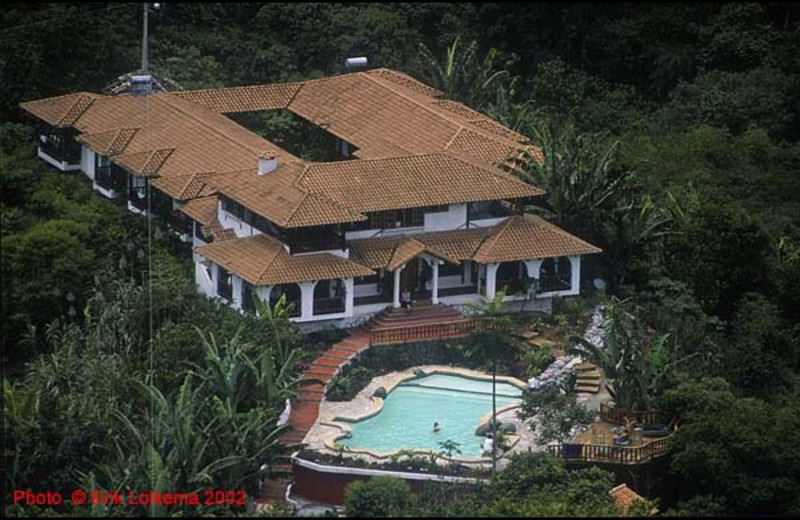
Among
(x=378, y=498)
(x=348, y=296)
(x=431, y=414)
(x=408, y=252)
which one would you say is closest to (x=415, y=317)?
(x=408, y=252)

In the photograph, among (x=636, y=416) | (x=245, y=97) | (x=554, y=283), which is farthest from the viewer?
(x=245, y=97)

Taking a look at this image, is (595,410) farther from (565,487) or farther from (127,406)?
(127,406)

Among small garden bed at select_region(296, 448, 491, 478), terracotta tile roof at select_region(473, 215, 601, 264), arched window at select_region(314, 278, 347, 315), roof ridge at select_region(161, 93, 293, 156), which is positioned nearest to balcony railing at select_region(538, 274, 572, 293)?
terracotta tile roof at select_region(473, 215, 601, 264)

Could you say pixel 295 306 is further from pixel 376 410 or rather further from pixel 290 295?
pixel 376 410

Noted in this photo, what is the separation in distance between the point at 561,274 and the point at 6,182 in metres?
11.9

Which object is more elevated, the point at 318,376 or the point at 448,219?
the point at 448,219

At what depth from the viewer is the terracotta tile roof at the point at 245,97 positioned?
4994 cm

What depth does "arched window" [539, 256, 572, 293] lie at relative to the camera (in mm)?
43500

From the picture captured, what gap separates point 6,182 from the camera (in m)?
44.6

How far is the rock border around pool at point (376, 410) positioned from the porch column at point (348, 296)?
1751 millimetres

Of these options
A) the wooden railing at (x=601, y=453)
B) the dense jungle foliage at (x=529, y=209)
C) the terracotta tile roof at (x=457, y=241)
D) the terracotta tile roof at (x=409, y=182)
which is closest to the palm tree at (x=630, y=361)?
the dense jungle foliage at (x=529, y=209)

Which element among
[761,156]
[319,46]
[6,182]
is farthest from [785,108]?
[6,182]

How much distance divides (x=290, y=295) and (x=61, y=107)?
9.95 meters

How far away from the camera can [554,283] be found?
43562 mm
